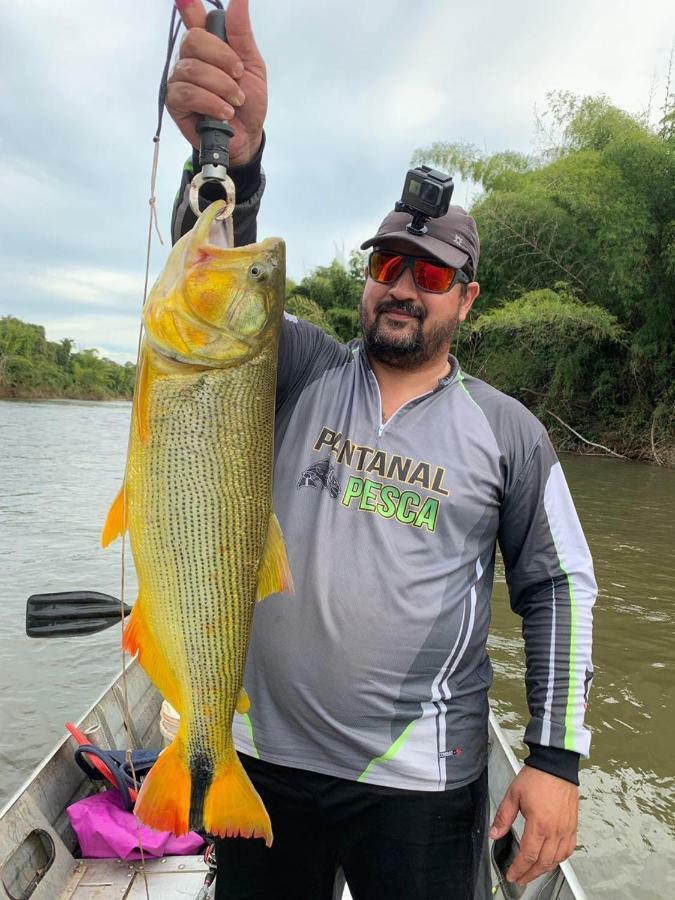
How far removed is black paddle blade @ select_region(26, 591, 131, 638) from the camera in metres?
3.64

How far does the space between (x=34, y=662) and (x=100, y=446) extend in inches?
827

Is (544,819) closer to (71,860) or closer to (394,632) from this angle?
(394,632)

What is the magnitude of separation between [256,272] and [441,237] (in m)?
0.73

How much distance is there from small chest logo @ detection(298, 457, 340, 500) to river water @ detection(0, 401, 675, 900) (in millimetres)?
3235

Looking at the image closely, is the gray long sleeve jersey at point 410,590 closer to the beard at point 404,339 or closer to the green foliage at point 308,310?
the beard at point 404,339

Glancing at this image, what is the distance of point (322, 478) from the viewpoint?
194 cm

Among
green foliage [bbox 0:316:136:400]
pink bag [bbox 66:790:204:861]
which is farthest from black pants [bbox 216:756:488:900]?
green foliage [bbox 0:316:136:400]

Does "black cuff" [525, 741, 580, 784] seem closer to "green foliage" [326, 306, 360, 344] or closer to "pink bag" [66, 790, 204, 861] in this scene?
"pink bag" [66, 790, 204, 861]

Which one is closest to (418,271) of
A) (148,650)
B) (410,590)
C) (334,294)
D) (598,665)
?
(410,590)

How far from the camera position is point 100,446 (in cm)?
2695

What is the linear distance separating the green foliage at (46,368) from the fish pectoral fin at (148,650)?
60.6 m

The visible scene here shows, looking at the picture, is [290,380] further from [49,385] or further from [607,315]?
[49,385]

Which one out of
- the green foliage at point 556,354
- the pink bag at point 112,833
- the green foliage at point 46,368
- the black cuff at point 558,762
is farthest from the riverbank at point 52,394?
the black cuff at point 558,762

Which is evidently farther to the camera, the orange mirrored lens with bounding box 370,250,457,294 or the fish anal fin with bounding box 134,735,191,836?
the orange mirrored lens with bounding box 370,250,457,294
